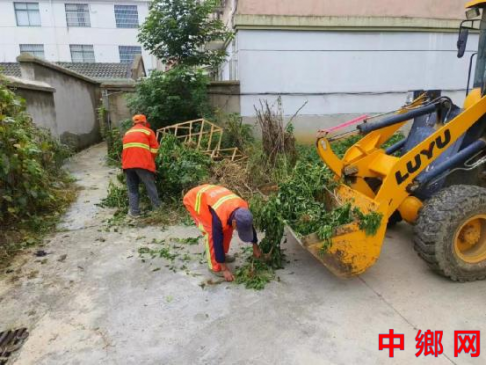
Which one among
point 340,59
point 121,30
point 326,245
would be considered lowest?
point 326,245

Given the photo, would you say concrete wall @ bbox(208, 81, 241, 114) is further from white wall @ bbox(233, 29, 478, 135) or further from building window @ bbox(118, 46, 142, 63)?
building window @ bbox(118, 46, 142, 63)

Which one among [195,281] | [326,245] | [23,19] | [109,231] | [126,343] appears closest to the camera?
Result: [126,343]

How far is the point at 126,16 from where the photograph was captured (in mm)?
27891

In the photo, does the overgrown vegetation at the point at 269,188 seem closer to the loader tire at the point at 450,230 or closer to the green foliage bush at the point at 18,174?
the loader tire at the point at 450,230

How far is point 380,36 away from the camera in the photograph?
9.02m

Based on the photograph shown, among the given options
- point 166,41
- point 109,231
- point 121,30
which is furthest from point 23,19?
point 109,231

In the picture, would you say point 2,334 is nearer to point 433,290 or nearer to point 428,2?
point 433,290

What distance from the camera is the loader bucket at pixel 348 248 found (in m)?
3.19

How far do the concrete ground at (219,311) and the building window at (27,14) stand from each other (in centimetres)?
2945

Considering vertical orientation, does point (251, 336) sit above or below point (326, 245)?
below

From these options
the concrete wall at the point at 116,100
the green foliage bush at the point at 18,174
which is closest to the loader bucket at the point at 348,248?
the green foliage bush at the point at 18,174

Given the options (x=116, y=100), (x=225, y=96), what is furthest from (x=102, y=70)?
(x=225, y=96)

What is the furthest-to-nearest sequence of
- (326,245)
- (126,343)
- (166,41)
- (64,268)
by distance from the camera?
(166,41)
(64,268)
(326,245)
(126,343)

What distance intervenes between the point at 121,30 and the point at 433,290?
29.8m
